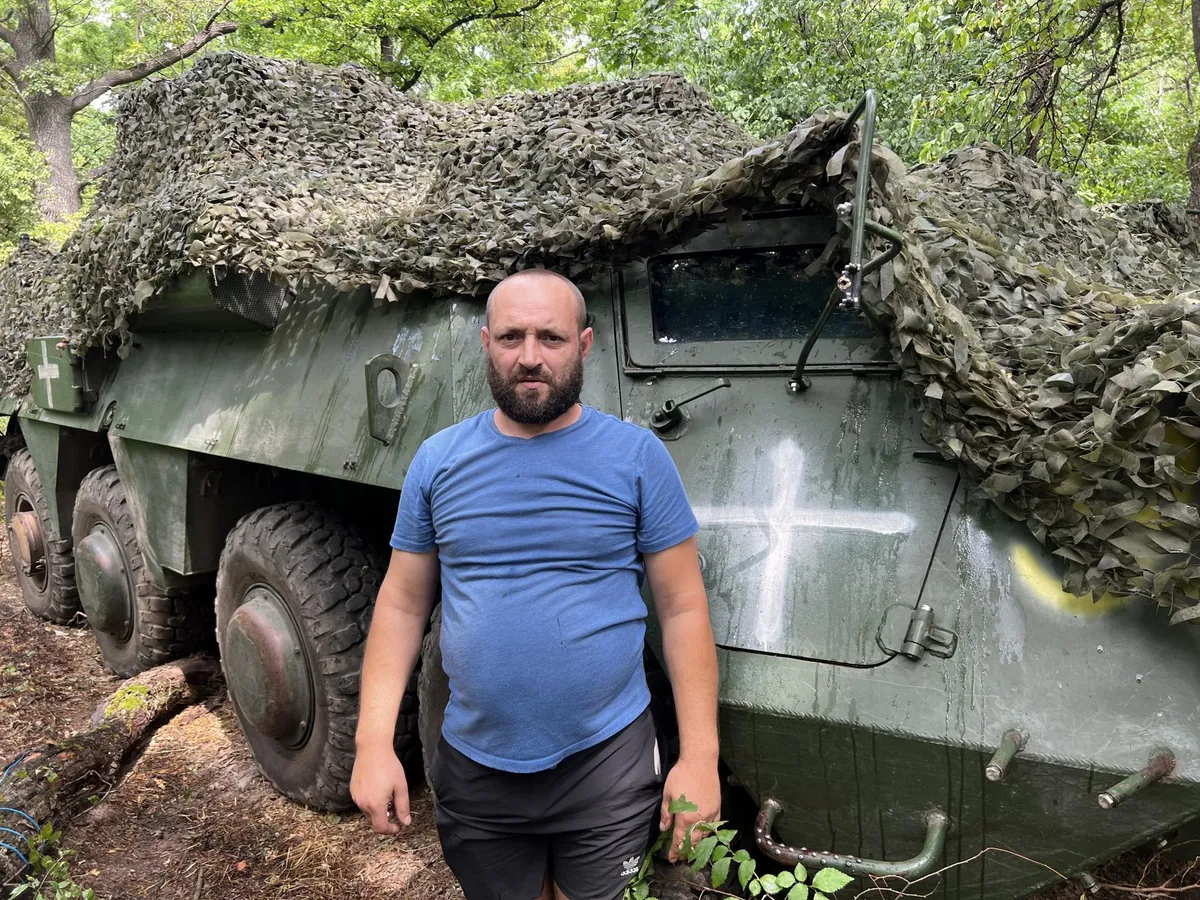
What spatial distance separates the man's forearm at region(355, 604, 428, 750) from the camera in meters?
2.13

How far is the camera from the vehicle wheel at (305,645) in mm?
3367

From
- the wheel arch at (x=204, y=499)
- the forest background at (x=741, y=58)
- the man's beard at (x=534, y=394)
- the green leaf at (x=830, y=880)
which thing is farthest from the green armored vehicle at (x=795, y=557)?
the forest background at (x=741, y=58)

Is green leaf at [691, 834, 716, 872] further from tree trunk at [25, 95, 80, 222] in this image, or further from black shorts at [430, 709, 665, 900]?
tree trunk at [25, 95, 80, 222]

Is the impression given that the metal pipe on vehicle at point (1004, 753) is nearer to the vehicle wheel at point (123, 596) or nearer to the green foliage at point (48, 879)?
the green foliage at point (48, 879)

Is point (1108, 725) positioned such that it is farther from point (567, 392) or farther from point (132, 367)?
point (132, 367)

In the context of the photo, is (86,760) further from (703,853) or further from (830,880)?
(830,880)

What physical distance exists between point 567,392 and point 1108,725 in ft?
4.18

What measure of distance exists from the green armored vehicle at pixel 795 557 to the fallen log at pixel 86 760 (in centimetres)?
73

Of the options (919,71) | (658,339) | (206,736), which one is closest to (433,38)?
(919,71)

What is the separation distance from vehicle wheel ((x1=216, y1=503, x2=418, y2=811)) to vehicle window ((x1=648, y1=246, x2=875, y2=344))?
161 centimetres

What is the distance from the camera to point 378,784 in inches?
82.7

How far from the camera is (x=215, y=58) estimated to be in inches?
178

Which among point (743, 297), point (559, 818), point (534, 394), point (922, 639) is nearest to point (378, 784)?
point (559, 818)

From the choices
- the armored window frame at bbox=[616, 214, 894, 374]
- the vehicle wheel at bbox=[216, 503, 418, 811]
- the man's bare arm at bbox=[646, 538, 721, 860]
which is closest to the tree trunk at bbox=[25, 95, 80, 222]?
the vehicle wheel at bbox=[216, 503, 418, 811]
